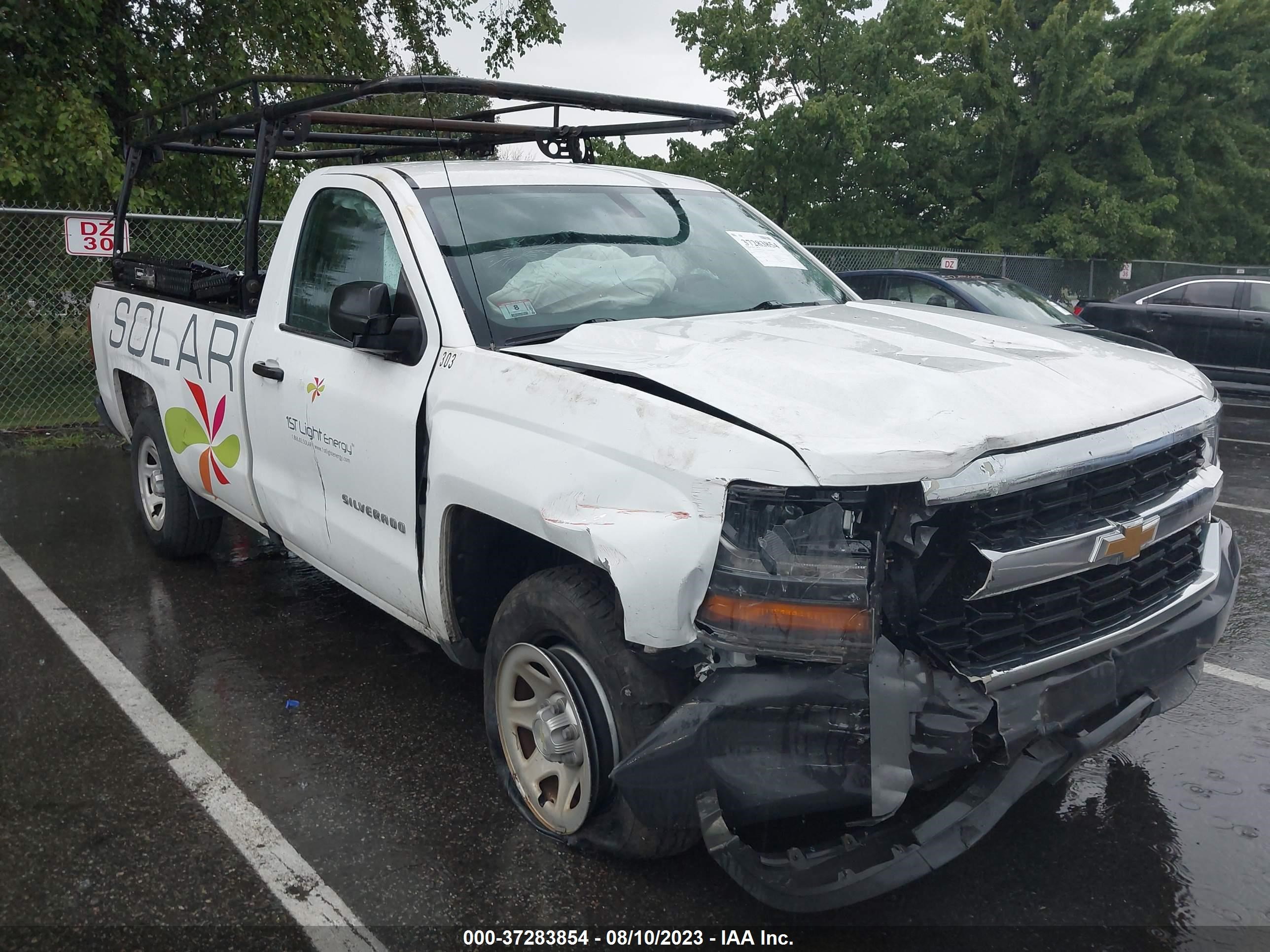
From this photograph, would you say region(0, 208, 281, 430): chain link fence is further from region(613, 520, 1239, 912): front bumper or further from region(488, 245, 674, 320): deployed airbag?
region(613, 520, 1239, 912): front bumper

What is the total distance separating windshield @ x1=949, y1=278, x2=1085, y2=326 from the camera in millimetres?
10062

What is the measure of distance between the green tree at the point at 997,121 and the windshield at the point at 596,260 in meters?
17.6

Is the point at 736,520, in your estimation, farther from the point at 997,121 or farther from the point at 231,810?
the point at 997,121

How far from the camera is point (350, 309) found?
3.34 meters

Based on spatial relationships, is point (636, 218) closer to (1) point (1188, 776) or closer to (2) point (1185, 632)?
(2) point (1185, 632)

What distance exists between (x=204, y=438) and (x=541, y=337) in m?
2.34

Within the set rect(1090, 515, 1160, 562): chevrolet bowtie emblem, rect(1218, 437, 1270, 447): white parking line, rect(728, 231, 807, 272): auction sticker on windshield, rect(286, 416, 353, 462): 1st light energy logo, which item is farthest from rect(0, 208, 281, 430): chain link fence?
rect(1218, 437, 1270, 447): white parking line

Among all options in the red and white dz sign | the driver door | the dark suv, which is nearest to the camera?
the driver door

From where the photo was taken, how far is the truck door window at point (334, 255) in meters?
3.80

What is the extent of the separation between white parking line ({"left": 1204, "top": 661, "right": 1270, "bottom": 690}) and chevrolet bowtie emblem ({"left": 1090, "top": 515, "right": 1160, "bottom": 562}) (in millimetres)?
2032

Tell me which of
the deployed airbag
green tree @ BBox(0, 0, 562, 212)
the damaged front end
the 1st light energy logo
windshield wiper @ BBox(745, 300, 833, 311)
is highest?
green tree @ BBox(0, 0, 562, 212)

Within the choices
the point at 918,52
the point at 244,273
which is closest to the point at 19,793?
the point at 244,273

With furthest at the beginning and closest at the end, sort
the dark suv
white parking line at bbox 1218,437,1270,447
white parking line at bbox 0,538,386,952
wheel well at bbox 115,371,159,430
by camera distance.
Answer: the dark suv < white parking line at bbox 1218,437,1270,447 < wheel well at bbox 115,371,159,430 < white parking line at bbox 0,538,386,952

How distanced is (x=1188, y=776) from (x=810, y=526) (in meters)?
2.06
